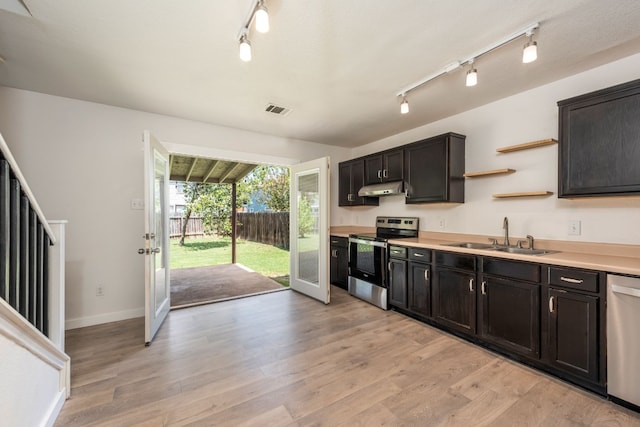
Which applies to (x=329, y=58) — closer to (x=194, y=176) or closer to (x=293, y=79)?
(x=293, y=79)

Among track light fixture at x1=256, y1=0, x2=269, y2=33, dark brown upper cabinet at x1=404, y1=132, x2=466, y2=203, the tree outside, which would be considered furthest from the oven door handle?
the tree outside

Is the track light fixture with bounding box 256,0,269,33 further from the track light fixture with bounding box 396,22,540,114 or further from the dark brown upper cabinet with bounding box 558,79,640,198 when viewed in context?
the dark brown upper cabinet with bounding box 558,79,640,198

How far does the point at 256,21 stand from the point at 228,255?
7079mm

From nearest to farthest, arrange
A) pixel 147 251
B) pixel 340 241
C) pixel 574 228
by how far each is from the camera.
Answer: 1. pixel 574 228
2. pixel 147 251
3. pixel 340 241

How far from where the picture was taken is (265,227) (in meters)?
8.78

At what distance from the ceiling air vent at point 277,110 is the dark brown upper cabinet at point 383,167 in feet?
5.12

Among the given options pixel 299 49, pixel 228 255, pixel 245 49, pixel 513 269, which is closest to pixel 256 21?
pixel 245 49

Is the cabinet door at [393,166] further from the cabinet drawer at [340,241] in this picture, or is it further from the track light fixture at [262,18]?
the track light fixture at [262,18]

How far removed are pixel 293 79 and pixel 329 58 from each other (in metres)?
0.47

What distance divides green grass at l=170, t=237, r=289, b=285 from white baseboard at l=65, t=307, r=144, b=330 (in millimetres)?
2280

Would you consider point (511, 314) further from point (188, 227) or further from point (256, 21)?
point (188, 227)

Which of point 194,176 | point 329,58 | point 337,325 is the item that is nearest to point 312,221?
point 337,325

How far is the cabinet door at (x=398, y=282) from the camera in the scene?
3192 mm

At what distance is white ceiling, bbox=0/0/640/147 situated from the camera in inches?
65.1
